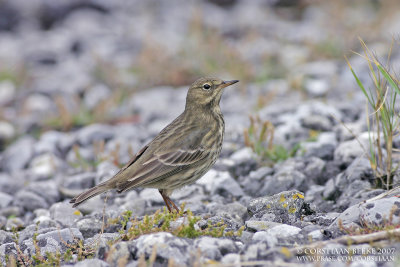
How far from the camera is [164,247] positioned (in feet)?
13.0

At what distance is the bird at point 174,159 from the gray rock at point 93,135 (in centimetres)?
251

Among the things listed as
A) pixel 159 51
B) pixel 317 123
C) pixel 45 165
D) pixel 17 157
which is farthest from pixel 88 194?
pixel 159 51

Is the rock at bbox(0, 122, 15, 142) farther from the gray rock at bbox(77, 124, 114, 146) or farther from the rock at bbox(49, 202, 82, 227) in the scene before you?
the rock at bbox(49, 202, 82, 227)

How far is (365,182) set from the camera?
19.0 feet

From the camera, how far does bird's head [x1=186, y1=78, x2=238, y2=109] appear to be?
654 centimetres

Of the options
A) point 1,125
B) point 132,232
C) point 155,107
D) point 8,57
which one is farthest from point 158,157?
point 8,57

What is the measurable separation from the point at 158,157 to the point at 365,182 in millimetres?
2039

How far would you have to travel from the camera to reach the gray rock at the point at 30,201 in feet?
21.7

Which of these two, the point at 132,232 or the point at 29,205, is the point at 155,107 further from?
the point at 132,232

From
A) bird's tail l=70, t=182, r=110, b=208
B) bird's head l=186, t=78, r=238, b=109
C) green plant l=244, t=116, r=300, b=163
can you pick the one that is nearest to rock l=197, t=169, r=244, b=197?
green plant l=244, t=116, r=300, b=163

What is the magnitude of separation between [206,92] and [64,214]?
6.57 feet

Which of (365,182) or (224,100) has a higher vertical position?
(224,100)

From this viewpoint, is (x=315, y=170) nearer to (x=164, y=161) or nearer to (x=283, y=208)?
(x=283, y=208)

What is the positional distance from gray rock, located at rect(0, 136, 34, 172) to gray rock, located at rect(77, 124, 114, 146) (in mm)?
738
